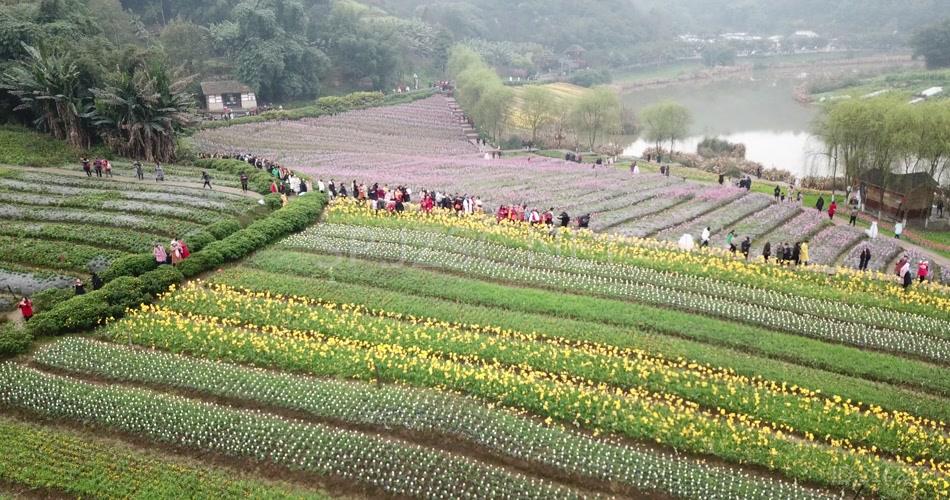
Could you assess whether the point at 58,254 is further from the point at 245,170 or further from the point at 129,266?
the point at 245,170

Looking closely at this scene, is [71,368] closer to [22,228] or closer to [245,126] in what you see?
[22,228]

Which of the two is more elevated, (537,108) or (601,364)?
(537,108)

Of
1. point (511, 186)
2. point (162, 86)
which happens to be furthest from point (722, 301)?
point (162, 86)

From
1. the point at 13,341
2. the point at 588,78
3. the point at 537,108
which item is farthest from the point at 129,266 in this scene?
the point at 588,78

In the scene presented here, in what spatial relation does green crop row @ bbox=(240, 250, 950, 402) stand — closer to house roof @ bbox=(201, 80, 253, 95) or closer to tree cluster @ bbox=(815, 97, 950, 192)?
tree cluster @ bbox=(815, 97, 950, 192)

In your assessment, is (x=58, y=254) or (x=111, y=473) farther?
(x=58, y=254)

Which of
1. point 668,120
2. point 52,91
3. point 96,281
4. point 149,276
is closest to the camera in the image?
point 96,281

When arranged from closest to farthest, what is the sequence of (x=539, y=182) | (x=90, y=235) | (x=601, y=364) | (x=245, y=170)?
(x=601, y=364) → (x=90, y=235) → (x=245, y=170) → (x=539, y=182)
